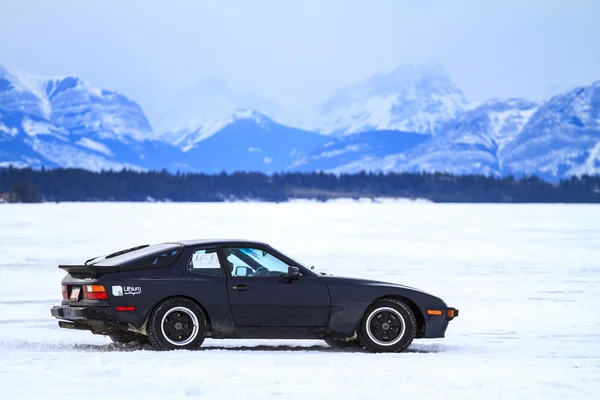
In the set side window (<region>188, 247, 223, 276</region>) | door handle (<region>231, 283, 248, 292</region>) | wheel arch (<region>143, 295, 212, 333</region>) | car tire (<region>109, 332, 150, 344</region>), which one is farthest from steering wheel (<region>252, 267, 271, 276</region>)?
car tire (<region>109, 332, 150, 344</region>)

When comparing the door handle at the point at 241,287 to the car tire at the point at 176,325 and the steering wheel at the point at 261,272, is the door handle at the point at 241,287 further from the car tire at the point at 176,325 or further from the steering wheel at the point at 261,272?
the car tire at the point at 176,325

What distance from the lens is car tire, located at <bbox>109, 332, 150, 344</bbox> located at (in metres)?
12.1

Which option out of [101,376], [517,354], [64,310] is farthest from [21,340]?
[517,354]

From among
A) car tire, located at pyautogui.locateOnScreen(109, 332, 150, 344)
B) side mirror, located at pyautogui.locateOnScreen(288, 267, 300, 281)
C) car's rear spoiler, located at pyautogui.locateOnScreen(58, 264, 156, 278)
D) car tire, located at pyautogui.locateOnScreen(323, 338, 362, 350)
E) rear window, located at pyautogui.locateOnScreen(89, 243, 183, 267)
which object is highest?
rear window, located at pyautogui.locateOnScreen(89, 243, 183, 267)

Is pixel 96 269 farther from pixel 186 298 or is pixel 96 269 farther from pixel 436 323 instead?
pixel 436 323

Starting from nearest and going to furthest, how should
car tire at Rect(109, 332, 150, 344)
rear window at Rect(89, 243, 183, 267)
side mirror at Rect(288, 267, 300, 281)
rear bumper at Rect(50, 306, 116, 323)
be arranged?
rear bumper at Rect(50, 306, 116, 323)
side mirror at Rect(288, 267, 300, 281)
rear window at Rect(89, 243, 183, 267)
car tire at Rect(109, 332, 150, 344)

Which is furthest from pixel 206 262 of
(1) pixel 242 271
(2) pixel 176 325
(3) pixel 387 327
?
(3) pixel 387 327

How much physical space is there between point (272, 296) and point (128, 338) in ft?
6.20

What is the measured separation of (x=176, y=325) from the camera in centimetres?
1166

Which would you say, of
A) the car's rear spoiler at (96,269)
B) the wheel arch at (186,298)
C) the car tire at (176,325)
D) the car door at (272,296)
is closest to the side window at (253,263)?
the car door at (272,296)

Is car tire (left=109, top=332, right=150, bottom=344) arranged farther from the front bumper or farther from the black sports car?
the front bumper

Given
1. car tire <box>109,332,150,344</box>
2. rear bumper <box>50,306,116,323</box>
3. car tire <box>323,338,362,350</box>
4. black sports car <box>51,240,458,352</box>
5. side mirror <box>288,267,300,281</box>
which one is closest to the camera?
rear bumper <box>50,306,116,323</box>

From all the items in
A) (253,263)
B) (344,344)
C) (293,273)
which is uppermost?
(253,263)

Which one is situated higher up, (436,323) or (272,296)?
(272,296)
